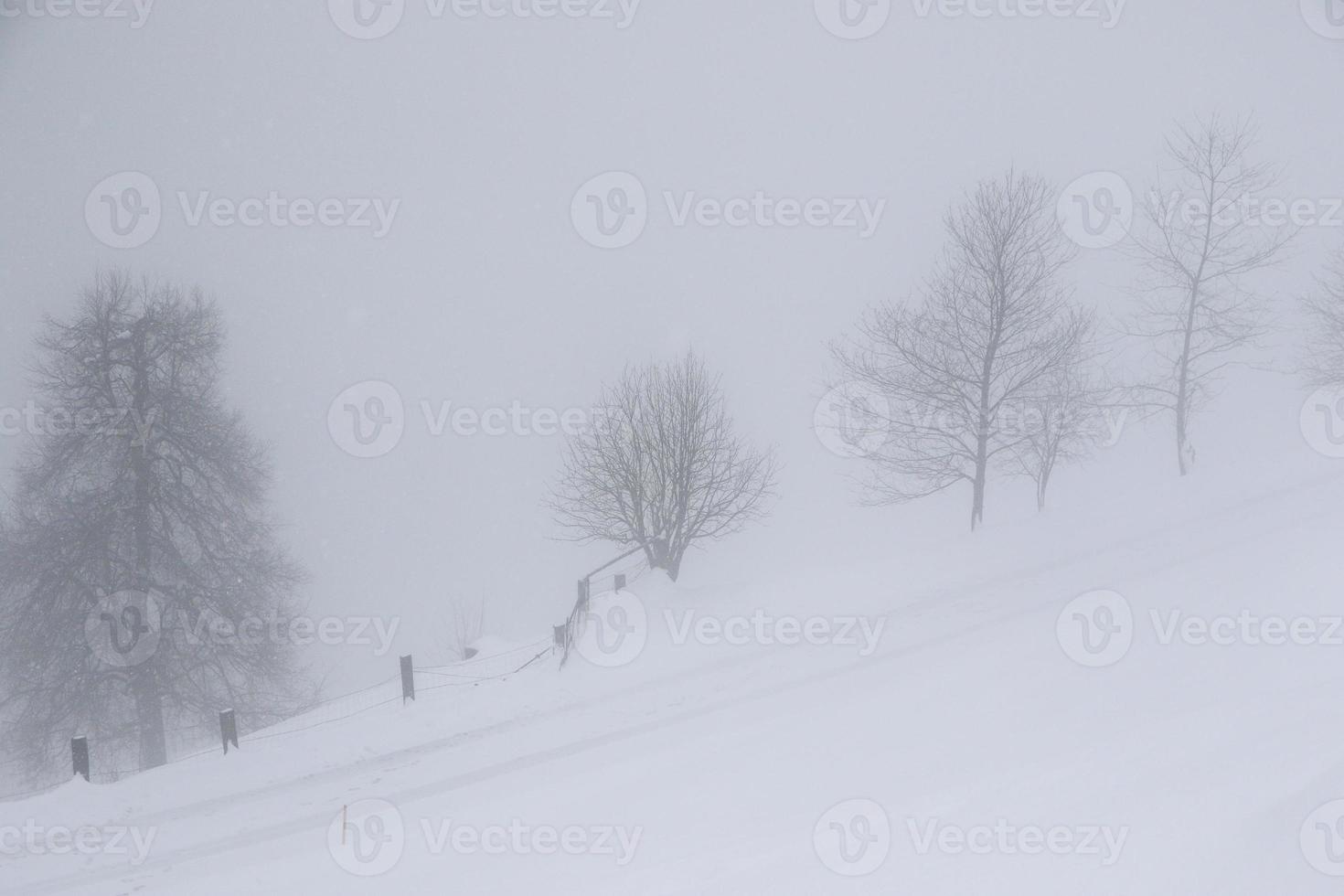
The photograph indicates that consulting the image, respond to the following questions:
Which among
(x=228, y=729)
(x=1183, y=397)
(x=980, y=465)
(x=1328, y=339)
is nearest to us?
(x=228, y=729)

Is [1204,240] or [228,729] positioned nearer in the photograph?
Result: [228,729]

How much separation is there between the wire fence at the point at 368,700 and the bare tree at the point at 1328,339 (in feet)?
77.3

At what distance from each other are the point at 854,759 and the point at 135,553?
58.5ft

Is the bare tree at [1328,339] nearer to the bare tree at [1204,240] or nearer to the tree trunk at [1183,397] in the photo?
the bare tree at [1204,240]

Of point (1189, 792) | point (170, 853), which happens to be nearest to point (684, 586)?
point (170, 853)

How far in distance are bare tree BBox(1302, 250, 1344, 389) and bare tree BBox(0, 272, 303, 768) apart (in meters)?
32.2

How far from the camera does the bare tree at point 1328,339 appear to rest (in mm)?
24047

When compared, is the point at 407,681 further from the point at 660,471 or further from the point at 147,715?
the point at 147,715

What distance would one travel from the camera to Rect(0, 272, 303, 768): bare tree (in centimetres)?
1714

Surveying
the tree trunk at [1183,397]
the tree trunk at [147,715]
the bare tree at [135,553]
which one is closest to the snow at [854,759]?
the tree trunk at [1183,397]

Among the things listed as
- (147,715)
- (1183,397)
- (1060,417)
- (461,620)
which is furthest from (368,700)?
(461,620)

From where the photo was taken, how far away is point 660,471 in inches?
783

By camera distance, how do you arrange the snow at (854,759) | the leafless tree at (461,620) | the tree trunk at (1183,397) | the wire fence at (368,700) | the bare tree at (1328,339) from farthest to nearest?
the leafless tree at (461,620)
the bare tree at (1328,339)
the tree trunk at (1183,397)
the wire fence at (368,700)
the snow at (854,759)

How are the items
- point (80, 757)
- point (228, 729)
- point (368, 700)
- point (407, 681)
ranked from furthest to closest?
1. point (368, 700)
2. point (407, 681)
3. point (228, 729)
4. point (80, 757)
